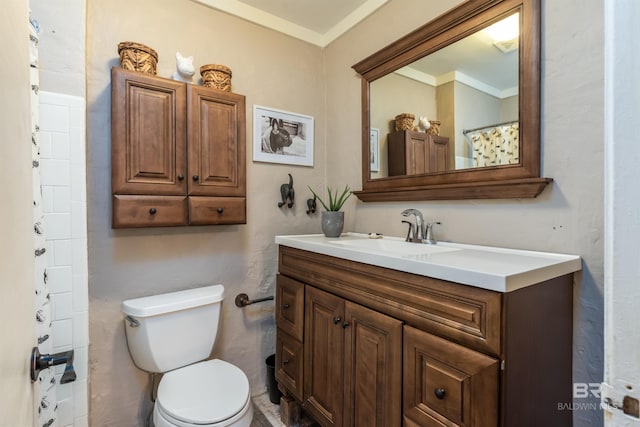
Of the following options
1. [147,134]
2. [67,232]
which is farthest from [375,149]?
[67,232]

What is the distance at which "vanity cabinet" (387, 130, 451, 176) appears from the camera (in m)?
1.47

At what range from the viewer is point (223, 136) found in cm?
161

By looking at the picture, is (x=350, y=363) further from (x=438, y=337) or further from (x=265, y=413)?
(x=265, y=413)

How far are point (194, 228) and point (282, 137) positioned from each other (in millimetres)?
793

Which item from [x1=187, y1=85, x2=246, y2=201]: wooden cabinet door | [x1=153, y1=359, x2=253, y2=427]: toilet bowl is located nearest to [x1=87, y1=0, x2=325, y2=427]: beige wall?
[x1=187, y1=85, x2=246, y2=201]: wooden cabinet door

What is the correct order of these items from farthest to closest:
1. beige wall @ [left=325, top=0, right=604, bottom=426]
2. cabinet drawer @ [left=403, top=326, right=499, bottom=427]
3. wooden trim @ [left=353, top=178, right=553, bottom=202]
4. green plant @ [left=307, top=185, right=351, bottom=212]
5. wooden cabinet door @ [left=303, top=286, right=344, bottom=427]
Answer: green plant @ [left=307, top=185, right=351, bottom=212] < wooden cabinet door @ [left=303, top=286, right=344, bottom=427] < wooden trim @ [left=353, top=178, right=553, bottom=202] < beige wall @ [left=325, top=0, right=604, bottom=426] < cabinet drawer @ [left=403, top=326, right=499, bottom=427]

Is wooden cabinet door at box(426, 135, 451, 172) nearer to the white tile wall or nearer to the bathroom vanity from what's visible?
the bathroom vanity

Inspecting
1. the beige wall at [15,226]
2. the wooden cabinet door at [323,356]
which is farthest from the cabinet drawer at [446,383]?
the beige wall at [15,226]

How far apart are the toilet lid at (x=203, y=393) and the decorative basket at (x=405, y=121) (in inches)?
58.2

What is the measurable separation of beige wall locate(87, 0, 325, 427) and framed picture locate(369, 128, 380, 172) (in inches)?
18.4

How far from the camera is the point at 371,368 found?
1.12m

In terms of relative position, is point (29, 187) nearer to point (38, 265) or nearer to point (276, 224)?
point (38, 265)

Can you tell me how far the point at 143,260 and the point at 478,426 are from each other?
1563 millimetres

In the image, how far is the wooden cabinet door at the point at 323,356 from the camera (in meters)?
1.27
